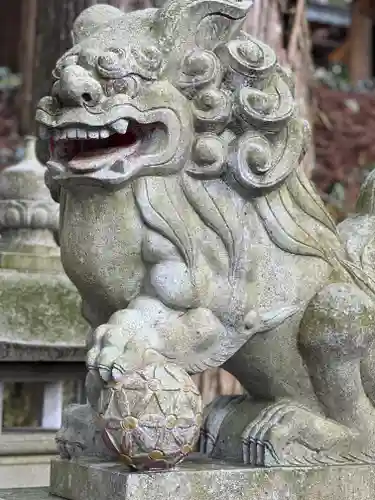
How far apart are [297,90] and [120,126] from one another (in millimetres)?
2407

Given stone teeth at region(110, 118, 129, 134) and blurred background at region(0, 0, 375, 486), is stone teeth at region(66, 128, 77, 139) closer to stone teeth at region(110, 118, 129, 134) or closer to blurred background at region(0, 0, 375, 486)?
stone teeth at region(110, 118, 129, 134)

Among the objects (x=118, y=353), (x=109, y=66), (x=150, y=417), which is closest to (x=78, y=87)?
(x=109, y=66)

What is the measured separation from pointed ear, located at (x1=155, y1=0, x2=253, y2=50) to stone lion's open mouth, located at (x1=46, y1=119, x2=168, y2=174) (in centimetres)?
15

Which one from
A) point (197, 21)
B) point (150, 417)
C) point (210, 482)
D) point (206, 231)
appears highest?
point (197, 21)

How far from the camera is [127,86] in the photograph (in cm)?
141

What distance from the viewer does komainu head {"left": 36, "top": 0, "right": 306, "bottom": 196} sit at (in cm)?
139

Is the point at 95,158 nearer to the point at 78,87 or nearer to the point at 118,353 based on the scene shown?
the point at 78,87

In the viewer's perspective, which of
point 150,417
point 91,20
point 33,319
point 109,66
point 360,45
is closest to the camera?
point 150,417

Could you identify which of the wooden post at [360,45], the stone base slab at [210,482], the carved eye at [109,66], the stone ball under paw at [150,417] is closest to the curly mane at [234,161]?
the carved eye at [109,66]

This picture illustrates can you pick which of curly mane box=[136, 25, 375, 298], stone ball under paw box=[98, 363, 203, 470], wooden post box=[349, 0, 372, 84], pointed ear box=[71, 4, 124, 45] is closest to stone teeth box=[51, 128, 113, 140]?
curly mane box=[136, 25, 375, 298]

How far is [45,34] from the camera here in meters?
3.44

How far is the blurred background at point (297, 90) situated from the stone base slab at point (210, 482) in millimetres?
833

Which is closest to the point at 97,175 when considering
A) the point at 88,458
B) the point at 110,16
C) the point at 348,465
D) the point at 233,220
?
the point at 233,220

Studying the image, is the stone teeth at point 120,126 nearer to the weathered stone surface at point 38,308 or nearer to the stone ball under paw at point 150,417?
the stone ball under paw at point 150,417
